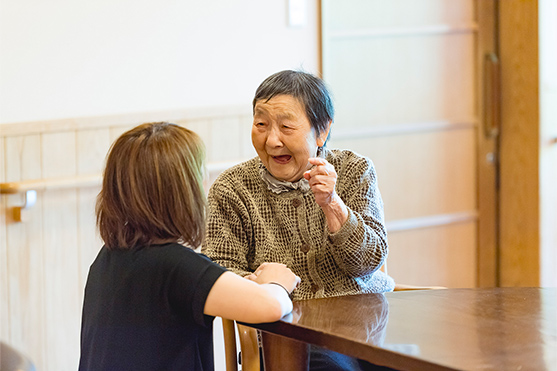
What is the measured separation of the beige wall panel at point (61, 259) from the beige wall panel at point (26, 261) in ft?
0.08

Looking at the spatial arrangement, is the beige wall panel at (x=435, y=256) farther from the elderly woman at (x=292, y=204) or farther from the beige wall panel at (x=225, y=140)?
the elderly woman at (x=292, y=204)

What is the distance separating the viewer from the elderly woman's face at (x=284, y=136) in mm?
1879

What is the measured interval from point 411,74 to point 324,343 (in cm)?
221

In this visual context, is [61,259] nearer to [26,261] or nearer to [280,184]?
[26,261]

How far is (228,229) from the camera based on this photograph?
1.88 m

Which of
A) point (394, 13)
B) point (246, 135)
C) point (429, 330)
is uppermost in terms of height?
point (394, 13)

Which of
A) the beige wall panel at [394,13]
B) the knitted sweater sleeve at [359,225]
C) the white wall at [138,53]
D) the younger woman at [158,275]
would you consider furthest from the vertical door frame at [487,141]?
the younger woman at [158,275]

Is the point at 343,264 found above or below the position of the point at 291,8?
below

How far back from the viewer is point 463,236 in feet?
11.9

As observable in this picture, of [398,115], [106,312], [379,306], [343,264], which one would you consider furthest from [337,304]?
[398,115]

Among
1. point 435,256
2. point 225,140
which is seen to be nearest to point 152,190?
point 225,140

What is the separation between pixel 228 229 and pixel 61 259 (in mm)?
882

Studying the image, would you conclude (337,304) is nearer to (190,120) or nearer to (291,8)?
(190,120)

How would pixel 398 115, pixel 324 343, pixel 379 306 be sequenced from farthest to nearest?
pixel 398 115, pixel 379 306, pixel 324 343
